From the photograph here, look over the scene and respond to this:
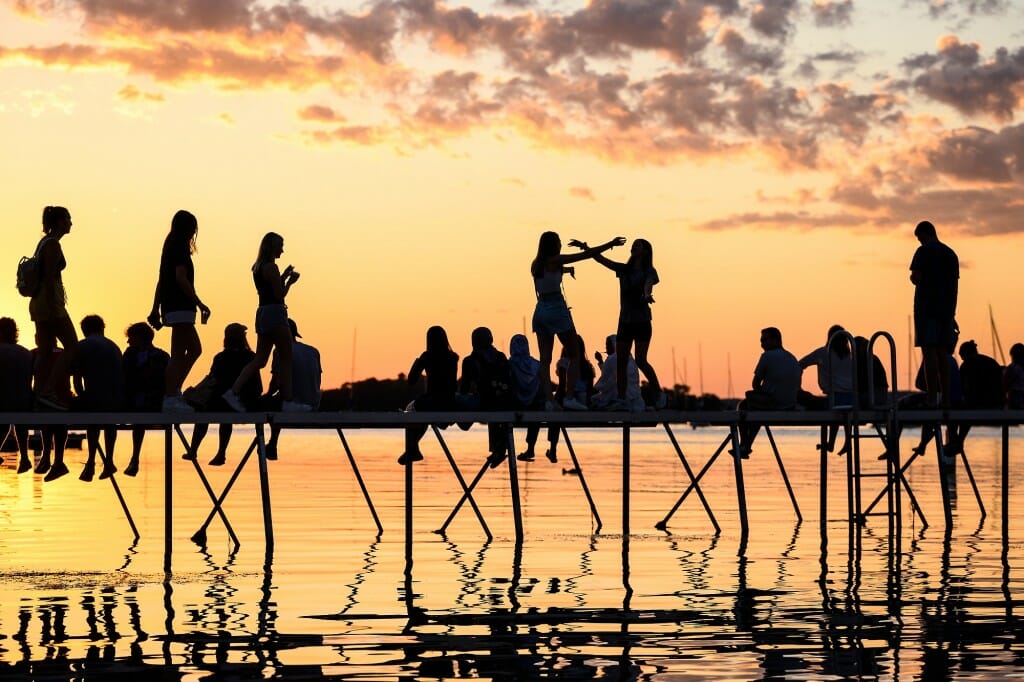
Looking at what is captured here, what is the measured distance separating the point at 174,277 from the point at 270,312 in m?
1.71

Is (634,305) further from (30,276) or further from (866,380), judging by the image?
(30,276)

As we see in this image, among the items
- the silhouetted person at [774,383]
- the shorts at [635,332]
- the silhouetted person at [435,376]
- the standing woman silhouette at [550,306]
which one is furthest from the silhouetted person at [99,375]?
the silhouetted person at [774,383]

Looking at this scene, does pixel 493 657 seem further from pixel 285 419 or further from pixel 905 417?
pixel 905 417

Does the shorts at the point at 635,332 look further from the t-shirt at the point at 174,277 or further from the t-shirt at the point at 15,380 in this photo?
the t-shirt at the point at 15,380

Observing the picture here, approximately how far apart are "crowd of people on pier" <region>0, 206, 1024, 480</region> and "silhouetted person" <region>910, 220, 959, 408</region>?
2 cm

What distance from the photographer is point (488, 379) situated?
29.6 m

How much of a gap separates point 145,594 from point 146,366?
5422 millimetres

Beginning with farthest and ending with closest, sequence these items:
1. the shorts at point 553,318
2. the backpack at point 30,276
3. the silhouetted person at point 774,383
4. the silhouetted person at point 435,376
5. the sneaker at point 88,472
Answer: the silhouetted person at point 774,383 < the silhouetted person at point 435,376 < the shorts at point 553,318 < the sneaker at point 88,472 < the backpack at point 30,276

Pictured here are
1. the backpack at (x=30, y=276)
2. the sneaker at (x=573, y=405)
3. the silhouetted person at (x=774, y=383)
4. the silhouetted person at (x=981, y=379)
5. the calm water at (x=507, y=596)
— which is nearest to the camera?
the calm water at (x=507, y=596)

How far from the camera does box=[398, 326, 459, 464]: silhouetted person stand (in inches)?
1132

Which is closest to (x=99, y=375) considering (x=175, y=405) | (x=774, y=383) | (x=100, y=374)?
(x=100, y=374)

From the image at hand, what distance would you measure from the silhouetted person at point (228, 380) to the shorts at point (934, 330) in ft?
31.6

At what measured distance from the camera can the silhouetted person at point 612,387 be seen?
92.0 ft

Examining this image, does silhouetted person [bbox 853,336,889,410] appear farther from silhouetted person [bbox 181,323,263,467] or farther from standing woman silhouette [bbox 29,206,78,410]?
standing woman silhouette [bbox 29,206,78,410]
